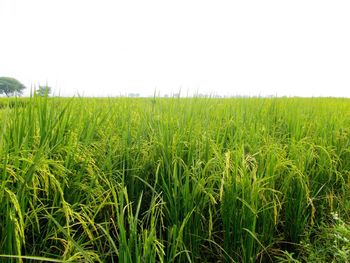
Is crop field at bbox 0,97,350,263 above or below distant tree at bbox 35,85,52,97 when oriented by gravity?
below

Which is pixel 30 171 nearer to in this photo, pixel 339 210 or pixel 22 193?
pixel 22 193

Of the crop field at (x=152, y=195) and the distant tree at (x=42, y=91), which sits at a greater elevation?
the distant tree at (x=42, y=91)

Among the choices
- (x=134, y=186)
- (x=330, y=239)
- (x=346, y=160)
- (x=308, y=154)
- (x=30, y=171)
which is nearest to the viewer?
(x=30, y=171)

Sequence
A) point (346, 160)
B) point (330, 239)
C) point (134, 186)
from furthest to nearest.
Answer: point (346, 160) < point (330, 239) < point (134, 186)

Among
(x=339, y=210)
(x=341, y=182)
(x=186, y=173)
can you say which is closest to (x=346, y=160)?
(x=341, y=182)

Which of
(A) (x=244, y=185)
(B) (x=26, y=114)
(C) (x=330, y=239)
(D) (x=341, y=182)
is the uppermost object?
(B) (x=26, y=114)

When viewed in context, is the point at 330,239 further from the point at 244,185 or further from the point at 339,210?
the point at 244,185

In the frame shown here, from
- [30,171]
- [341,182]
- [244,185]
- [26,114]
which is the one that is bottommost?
[341,182]

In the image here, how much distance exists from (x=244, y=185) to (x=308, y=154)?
37.4 inches

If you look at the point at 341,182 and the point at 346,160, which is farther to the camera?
the point at 346,160

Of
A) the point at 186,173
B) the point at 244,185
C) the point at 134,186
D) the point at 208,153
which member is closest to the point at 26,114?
the point at 134,186

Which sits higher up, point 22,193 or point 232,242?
point 22,193

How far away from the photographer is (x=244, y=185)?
1655mm

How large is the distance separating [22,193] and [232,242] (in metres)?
1.20
